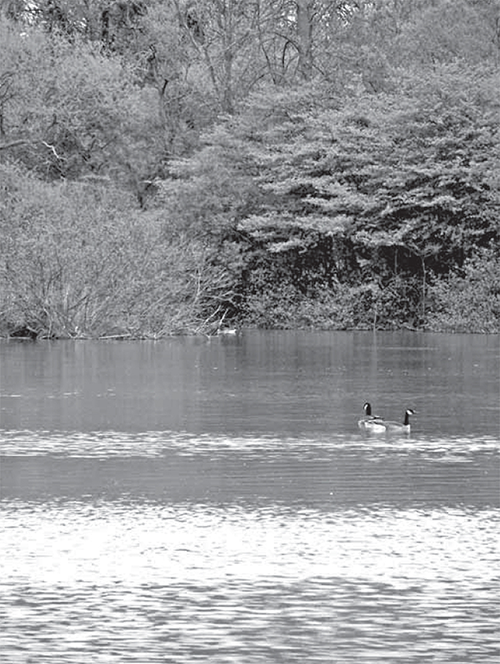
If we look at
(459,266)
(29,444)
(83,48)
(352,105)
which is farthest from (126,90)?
(29,444)

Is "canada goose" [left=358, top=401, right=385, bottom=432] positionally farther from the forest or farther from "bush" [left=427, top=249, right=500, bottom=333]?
"bush" [left=427, top=249, right=500, bottom=333]

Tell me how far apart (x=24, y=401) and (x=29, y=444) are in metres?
6.22

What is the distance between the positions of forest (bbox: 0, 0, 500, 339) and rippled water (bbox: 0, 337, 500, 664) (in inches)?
921

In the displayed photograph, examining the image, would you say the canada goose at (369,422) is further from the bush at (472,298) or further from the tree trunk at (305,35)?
the tree trunk at (305,35)

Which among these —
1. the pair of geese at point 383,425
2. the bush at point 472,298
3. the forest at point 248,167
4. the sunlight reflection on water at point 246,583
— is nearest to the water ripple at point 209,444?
the pair of geese at point 383,425

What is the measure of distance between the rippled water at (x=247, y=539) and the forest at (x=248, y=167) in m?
23.4

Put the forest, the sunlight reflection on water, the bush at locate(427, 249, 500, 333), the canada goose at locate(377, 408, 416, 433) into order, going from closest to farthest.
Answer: the sunlight reflection on water → the canada goose at locate(377, 408, 416, 433) → the forest → the bush at locate(427, 249, 500, 333)

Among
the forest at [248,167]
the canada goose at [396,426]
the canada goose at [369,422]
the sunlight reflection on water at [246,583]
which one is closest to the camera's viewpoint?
the sunlight reflection on water at [246,583]

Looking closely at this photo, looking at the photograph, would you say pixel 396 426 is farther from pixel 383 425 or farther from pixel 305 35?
pixel 305 35

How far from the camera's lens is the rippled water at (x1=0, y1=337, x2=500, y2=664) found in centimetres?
875

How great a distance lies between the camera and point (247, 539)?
11781mm

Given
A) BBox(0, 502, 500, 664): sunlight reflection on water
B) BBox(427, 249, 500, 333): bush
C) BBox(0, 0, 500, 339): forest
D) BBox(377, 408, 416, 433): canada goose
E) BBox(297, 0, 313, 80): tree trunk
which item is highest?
BBox(297, 0, 313, 80): tree trunk

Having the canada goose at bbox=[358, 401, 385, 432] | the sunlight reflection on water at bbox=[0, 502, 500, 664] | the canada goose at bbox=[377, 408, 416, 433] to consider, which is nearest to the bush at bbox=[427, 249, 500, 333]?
the canada goose at bbox=[358, 401, 385, 432]

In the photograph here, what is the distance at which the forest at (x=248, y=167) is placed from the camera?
4650 cm
